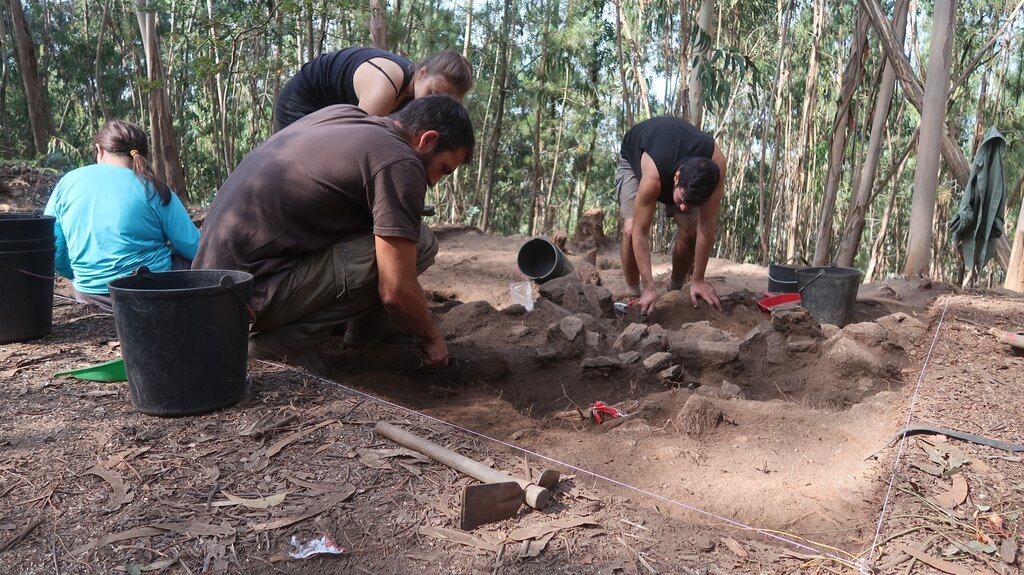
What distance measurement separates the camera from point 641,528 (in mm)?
1596

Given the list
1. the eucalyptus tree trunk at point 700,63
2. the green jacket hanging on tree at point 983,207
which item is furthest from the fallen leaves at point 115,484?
the eucalyptus tree trunk at point 700,63

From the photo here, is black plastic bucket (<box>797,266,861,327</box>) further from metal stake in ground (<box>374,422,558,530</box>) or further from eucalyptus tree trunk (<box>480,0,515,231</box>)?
eucalyptus tree trunk (<box>480,0,515,231</box>)

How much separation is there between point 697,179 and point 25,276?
123 inches

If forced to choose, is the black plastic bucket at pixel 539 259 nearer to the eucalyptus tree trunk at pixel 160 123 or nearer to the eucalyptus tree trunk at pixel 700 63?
the eucalyptus tree trunk at pixel 700 63

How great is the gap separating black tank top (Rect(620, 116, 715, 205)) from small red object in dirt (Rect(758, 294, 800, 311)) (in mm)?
904

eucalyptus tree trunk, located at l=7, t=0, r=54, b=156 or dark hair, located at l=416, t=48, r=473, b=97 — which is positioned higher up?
eucalyptus tree trunk, located at l=7, t=0, r=54, b=156

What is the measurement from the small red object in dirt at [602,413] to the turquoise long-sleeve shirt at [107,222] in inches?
71.5

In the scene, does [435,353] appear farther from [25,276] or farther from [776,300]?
[776,300]

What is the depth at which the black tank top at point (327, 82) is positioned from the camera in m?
3.19

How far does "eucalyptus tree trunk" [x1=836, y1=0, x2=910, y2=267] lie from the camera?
589cm

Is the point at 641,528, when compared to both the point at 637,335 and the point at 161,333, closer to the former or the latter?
the point at 161,333

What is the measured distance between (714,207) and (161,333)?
3233 millimetres

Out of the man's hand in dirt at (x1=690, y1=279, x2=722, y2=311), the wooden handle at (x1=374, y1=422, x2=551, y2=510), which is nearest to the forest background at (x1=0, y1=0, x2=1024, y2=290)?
the man's hand in dirt at (x1=690, y1=279, x2=722, y2=311)

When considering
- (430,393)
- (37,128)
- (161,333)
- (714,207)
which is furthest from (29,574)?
(37,128)
